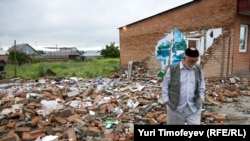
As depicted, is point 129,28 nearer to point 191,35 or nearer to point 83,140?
point 191,35

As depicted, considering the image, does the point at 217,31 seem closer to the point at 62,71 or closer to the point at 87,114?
the point at 87,114

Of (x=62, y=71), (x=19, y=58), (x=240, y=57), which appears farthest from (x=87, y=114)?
(x=19, y=58)

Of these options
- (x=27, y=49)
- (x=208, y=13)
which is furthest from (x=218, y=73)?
(x=27, y=49)

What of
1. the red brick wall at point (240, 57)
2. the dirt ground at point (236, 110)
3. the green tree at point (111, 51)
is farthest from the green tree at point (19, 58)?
the dirt ground at point (236, 110)

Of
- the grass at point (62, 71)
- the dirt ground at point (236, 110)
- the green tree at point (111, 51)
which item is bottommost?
the dirt ground at point (236, 110)

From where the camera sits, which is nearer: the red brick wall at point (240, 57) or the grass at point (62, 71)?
the red brick wall at point (240, 57)

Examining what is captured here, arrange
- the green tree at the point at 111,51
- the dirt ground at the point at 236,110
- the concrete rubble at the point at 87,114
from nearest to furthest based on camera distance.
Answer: the concrete rubble at the point at 87,114 → the dirt ground at the point at 236,110 → the green tree at the point at 111,51

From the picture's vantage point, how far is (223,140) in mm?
2512

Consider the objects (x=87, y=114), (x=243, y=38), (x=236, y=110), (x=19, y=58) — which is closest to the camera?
(x=87, y=114)

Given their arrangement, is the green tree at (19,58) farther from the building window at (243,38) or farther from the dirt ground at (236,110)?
the dirt ground at (236,110)

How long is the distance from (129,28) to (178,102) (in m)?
13.8

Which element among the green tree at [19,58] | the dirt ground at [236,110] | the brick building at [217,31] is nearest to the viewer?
the dirt ground at [236,110]

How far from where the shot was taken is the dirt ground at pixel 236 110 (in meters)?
5.60

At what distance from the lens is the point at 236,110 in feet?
21.1
